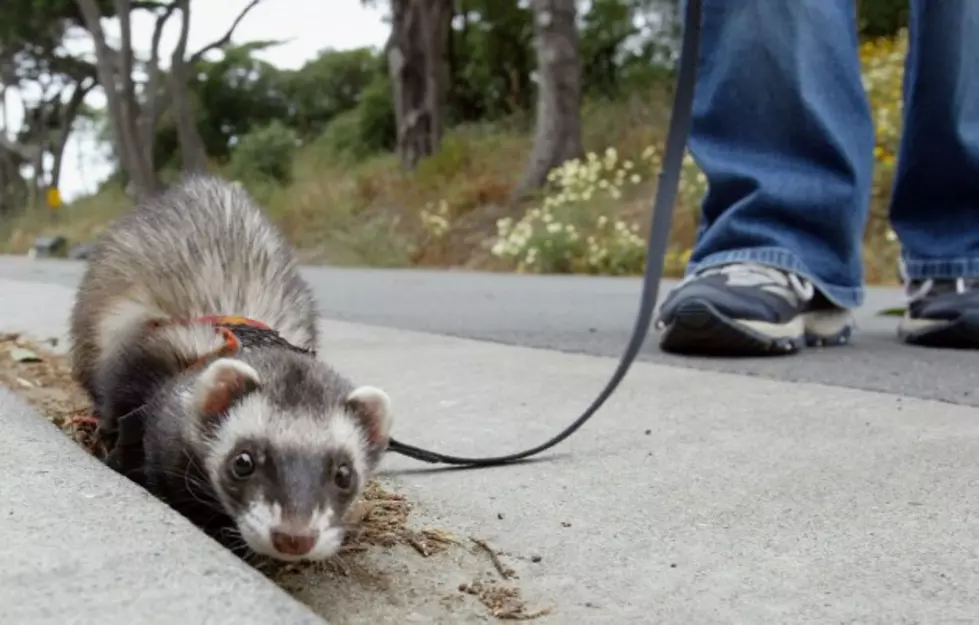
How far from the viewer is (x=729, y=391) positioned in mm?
2055

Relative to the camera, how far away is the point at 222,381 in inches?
53.6

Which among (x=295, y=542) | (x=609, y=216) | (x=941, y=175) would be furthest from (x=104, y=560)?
(x=609, y=216)

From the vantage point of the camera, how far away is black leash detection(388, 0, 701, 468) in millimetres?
1496

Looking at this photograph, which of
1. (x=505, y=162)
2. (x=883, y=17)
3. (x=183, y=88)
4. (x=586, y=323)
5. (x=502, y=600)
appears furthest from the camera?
(x=183, y=88)

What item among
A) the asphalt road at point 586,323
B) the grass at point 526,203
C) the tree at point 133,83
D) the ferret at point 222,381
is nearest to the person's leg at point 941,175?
the asphalt road at point 586,323

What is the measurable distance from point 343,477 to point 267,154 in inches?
927

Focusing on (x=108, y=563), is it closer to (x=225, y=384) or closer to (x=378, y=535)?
(x=378, y=535)

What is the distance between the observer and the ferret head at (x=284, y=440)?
119 cm

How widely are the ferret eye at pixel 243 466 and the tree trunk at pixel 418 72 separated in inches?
522

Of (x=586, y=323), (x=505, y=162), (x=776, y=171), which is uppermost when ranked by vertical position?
(x=505, y=162)

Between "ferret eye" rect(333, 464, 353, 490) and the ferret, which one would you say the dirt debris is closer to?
the ferret

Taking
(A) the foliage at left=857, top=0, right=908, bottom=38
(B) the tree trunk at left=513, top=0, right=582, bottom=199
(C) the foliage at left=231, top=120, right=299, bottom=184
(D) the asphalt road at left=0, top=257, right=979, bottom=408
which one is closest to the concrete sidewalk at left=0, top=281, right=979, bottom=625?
(D) the asphalt road at left=0, top=257, right=979, bottom=408

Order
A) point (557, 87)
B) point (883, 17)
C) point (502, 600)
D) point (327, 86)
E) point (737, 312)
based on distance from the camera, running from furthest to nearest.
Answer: point (327, 86), point (883, 17), point (557, 87), point (737, 312), point (502, 600)

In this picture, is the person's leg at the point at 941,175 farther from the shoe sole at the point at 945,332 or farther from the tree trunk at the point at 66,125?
the tree trunk at the point at 66,125
